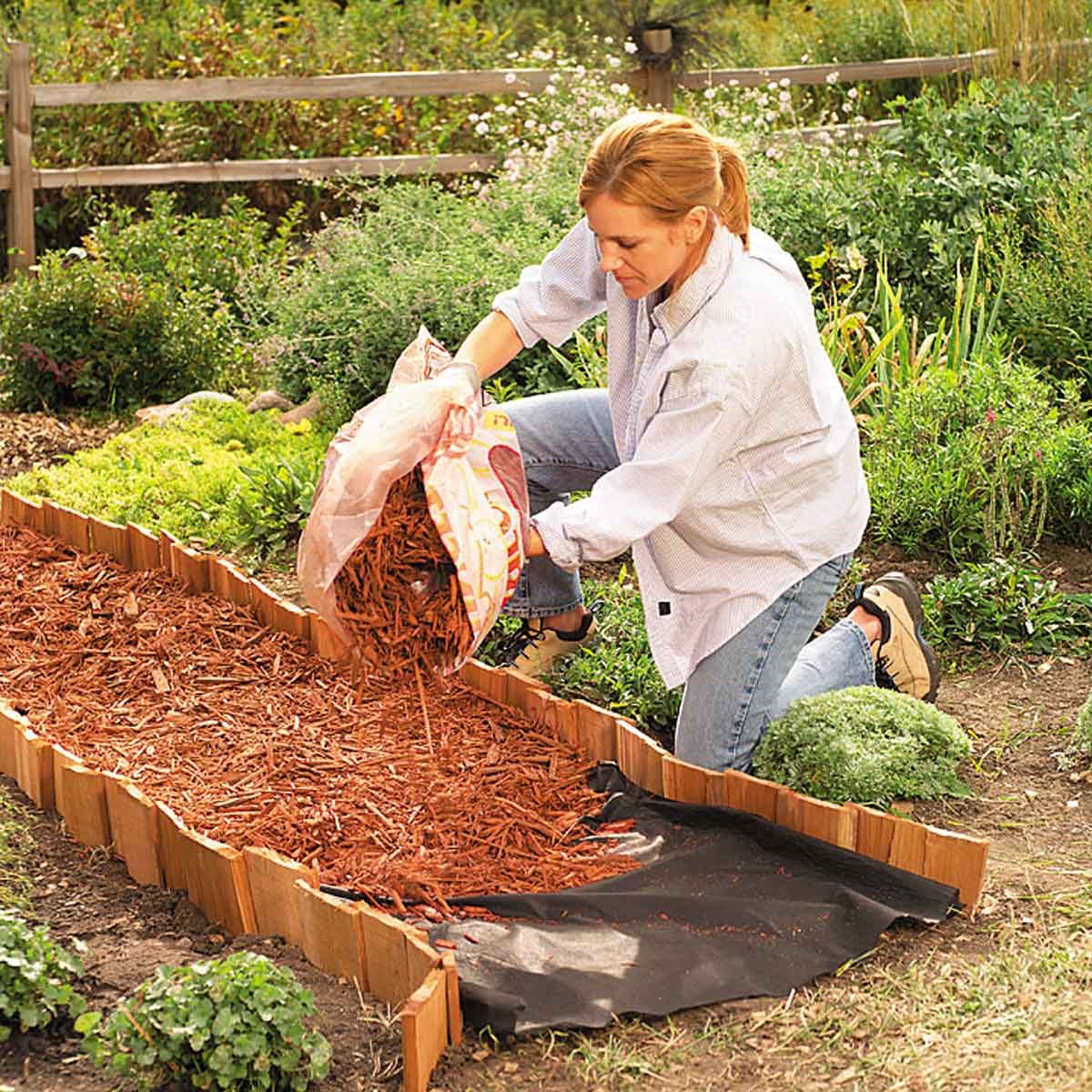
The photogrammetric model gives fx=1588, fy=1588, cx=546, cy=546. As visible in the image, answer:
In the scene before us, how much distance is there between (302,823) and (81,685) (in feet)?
3.38

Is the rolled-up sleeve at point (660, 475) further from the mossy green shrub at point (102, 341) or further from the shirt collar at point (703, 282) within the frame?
the mossy green shrub at point (102, 341)

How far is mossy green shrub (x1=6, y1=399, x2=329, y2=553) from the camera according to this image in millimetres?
5359

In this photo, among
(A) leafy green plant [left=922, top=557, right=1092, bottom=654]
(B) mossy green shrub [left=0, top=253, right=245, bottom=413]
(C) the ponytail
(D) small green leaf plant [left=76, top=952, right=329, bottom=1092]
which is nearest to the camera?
(D) small green leaf plant [left=76, top=952, right=329, bottom=1092]

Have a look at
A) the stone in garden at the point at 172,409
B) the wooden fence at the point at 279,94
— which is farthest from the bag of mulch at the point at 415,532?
the wooden fence at the point at 279,94

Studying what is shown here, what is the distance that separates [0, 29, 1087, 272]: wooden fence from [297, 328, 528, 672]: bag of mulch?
6227mm

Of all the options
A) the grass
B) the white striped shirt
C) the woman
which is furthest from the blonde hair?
the grass

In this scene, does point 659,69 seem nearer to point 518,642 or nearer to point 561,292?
point 518,642

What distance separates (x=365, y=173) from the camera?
10078mm

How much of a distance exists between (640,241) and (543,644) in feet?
4.45

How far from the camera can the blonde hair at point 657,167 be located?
3.19m

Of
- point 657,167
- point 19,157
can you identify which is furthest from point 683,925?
point 19,157

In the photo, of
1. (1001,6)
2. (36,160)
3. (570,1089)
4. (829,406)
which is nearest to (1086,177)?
(1001,6)

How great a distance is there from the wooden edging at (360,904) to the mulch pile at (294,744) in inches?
4.1

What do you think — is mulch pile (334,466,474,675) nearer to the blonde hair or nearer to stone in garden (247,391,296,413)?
the blonde hair
